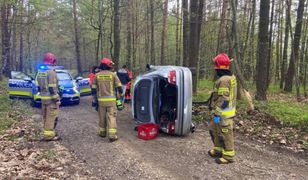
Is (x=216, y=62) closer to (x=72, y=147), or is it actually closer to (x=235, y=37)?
(x=72, y=147)

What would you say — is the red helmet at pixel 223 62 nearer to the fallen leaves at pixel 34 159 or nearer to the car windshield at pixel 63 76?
the fallen leaves at pixel 34 159

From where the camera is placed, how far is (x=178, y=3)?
82.1 feet

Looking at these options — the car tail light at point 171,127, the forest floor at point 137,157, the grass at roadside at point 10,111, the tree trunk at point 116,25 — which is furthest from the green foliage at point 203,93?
the grass at roadside at point 10,111

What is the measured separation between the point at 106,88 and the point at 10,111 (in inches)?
213

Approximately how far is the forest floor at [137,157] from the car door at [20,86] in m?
4.49

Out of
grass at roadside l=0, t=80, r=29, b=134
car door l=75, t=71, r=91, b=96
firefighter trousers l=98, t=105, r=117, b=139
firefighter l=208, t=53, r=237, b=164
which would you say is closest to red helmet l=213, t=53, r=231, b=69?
firefighter l=208, t=53, r=237, b=164

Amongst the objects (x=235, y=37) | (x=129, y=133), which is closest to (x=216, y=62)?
(x=129, y=133)

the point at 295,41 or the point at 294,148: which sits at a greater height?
the point at 295,41

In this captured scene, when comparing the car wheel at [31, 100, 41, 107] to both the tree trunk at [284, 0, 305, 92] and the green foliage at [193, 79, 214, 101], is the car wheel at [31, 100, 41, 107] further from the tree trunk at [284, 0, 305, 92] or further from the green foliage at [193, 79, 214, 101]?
the tree trunk at [284, 0, 305, 92]

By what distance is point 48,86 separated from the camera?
7750 millimetres

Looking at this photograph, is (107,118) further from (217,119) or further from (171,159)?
(217,119)

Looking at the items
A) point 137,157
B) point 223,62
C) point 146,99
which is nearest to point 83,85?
point 146,99

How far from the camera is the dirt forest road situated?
5.31 meters

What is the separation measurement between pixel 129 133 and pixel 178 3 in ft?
62.8
